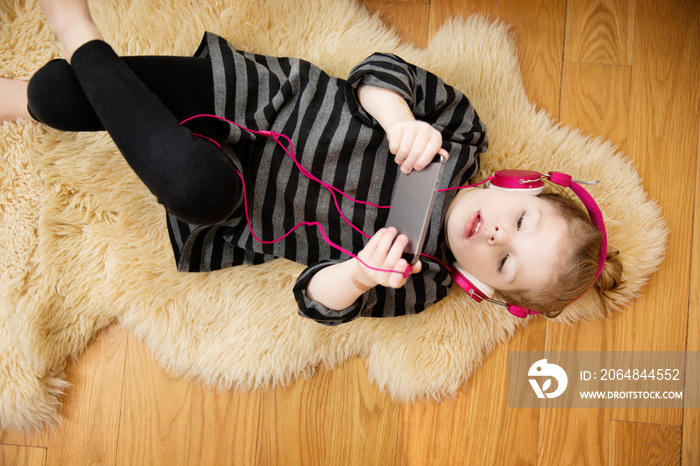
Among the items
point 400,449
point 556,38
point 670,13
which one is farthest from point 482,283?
point 670,13

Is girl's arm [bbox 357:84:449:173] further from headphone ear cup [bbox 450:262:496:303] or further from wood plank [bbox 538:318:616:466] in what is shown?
wood plank [bbox 538:318:616:466]

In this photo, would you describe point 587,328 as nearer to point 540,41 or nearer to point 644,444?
point 644,444

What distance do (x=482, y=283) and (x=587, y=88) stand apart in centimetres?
49

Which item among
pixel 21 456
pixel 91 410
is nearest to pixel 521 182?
pixel 91 410

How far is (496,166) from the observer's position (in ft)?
3.07

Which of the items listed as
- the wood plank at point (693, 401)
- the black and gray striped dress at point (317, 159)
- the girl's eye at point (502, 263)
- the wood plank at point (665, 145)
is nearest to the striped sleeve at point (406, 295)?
the black and gray striped dress at point (317, 159)

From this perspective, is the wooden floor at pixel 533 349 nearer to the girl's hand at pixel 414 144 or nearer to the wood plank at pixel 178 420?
the wood plank at pixel 178 420

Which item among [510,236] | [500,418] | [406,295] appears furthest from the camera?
[500,418]

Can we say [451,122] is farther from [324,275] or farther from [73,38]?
[73,38]

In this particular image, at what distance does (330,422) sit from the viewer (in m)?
0.95

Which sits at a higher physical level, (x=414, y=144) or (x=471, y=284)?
(x=414, y=144)

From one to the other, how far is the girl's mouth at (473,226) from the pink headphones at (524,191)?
0.09 metres

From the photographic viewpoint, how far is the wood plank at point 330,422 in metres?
0.94

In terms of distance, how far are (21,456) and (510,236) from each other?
40.5 inches
